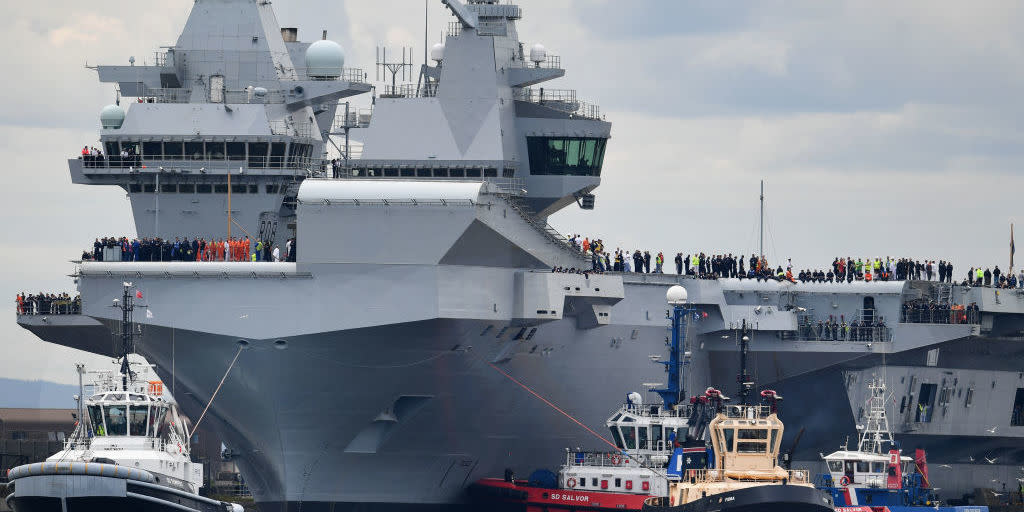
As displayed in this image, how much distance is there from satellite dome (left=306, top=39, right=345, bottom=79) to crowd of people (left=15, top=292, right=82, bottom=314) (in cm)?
949

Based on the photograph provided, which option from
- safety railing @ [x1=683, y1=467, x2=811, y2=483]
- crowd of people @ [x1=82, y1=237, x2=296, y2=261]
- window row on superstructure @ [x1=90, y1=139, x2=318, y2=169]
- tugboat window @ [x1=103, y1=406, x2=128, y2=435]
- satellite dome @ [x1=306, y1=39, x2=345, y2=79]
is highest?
satellite dome @ [x1=306, y1=39, x2=345, y2=79]

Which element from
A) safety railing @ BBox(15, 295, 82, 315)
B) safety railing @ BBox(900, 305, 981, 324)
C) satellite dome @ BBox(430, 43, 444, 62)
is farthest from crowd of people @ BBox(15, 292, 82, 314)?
safety railing @ BBox(900, 305, 981, 324)

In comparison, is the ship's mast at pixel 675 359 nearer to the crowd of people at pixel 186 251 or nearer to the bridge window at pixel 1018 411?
the crowd of people at pixel 186 251

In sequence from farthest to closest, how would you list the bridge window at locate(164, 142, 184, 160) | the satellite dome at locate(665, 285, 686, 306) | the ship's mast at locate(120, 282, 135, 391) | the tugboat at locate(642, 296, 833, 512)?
1. the bridge window at locate(164, 142, 184, 160)
2. the satellite dome at locate(665, 285, 686, 306)
3. the ship's mast at locate(120, 282, 135, 391)
4. the tugboat at locate(642, 296, 833, 512)

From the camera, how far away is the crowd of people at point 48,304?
218 feet

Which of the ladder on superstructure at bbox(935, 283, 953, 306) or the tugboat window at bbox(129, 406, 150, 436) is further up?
the ladder on superstructure at bbox(935, 283, 953, 306)

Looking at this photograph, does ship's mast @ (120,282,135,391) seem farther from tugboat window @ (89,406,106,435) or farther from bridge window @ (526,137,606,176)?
bridge window @ (526,137,606,176)

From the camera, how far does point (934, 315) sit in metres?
71.0

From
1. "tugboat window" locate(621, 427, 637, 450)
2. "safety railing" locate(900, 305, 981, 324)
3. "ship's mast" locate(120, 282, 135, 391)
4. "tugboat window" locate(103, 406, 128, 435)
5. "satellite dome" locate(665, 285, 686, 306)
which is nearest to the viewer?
"tugboat window" locate(103, 406, 128, 435)

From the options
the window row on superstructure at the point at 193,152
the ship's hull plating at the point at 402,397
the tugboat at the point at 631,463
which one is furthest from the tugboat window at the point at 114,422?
the window row on superstructure at the point at 193,152

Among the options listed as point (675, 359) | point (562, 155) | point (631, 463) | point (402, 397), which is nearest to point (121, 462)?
point (402, 397)

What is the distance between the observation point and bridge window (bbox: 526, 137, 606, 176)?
227 ft

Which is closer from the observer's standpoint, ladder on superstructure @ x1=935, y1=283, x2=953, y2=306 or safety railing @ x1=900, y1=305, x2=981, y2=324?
safety railing @ x1=900, y1=305, x2=981, y2=324

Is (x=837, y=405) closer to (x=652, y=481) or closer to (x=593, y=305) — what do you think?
(x=593, y=305)
